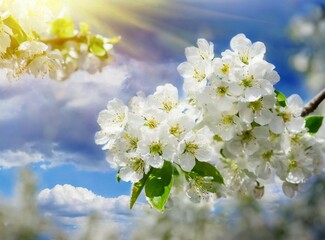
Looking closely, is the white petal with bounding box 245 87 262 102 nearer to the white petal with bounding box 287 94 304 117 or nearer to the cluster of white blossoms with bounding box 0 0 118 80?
the white petal with bounding box 287 94 304 117

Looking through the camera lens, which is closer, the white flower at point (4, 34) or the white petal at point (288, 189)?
the white flower at point (4, 34)

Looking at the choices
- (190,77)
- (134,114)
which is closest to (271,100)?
(190,77)

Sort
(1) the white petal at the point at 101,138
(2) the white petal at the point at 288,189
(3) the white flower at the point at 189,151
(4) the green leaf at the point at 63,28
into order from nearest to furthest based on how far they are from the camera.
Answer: (3) the white flower at the point at 189,151
(1) the white petal at the point at 101,138
(2) the white petal at the point at 288,189
(4) the green leaf at the point at 63,28

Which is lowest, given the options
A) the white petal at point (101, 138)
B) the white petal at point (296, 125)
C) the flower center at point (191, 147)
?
the flower center at point (191, 147)

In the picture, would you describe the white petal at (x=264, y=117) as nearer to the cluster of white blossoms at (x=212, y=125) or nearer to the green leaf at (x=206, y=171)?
the cluster of white blossoms at (x=212, y=125)

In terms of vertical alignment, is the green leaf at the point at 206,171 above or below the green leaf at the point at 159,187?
above

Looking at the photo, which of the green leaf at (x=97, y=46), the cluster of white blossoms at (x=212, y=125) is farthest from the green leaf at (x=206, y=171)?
the green leaf at (x=97, y=46)

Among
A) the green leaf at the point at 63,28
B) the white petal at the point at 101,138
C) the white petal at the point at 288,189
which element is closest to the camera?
the white petal at the point at 101,138

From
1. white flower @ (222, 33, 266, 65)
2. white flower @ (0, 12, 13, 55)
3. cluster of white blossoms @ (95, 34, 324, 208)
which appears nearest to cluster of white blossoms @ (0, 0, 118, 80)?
white flower @ (0, 12, 13, 55)
